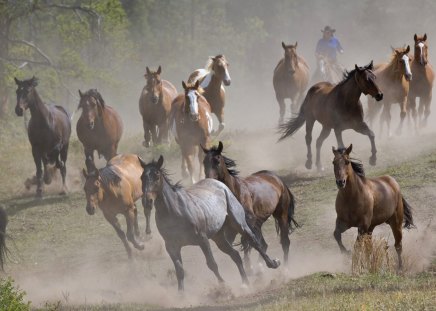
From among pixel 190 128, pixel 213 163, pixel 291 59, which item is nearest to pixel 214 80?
pixel 190 128

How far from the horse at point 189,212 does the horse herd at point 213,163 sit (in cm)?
2

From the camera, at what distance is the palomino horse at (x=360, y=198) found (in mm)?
14031

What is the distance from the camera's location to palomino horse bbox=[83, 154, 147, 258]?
1659 centimetres

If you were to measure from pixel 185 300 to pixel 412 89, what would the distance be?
45.9 ft

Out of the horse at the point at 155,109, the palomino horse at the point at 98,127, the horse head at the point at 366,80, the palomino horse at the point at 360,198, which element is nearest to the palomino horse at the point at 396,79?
the horse head at the point at 366,80

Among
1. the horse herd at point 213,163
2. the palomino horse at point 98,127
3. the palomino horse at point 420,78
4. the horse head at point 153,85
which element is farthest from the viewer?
the palomino horse at point 420,78

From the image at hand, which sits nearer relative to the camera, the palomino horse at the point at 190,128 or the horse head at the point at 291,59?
the palomino horse at the point at 190,128

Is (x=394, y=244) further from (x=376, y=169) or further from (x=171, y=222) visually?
(x=376, y=169)

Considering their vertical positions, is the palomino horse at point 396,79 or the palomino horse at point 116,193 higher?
the palomino horse at point 396,79

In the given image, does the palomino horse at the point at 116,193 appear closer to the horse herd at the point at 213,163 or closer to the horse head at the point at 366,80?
the horse herd at the point at 213,163

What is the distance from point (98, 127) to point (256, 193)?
820 centimetres

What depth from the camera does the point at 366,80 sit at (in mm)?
20141

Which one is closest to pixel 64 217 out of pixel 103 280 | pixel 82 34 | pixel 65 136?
pixel 65 136

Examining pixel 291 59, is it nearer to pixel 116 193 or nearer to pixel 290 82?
pixel 290 82
